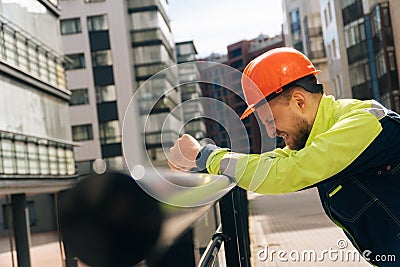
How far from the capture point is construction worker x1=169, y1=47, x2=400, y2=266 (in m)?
2.12

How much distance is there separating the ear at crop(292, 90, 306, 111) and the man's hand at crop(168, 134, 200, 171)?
0.35m

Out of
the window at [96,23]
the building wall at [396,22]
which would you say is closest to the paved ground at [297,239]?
the building wall at [396,22]

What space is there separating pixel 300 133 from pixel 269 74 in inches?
8.9

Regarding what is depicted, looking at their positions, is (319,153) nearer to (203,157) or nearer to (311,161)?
(311,161)

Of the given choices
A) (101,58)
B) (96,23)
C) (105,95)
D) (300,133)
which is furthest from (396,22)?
(300,133)

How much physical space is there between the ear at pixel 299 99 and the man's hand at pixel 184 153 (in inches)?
13.7

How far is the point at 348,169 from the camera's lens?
7.10 feet

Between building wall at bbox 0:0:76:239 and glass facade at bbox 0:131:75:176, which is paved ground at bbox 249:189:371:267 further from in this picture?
building wall at bbox 0:0:76:239

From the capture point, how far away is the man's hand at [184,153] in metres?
2.25

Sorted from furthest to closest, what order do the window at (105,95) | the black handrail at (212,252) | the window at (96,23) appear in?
the window at (105,95), the window at (96,23), the black handrail at (212,252)

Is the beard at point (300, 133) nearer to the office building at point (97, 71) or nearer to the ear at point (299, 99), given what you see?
the ear at point (299, 99)

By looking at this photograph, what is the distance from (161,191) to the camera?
59.3 inches

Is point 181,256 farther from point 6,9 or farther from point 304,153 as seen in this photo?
point 6,9

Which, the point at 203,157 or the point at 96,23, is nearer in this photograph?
the point at 203,157
